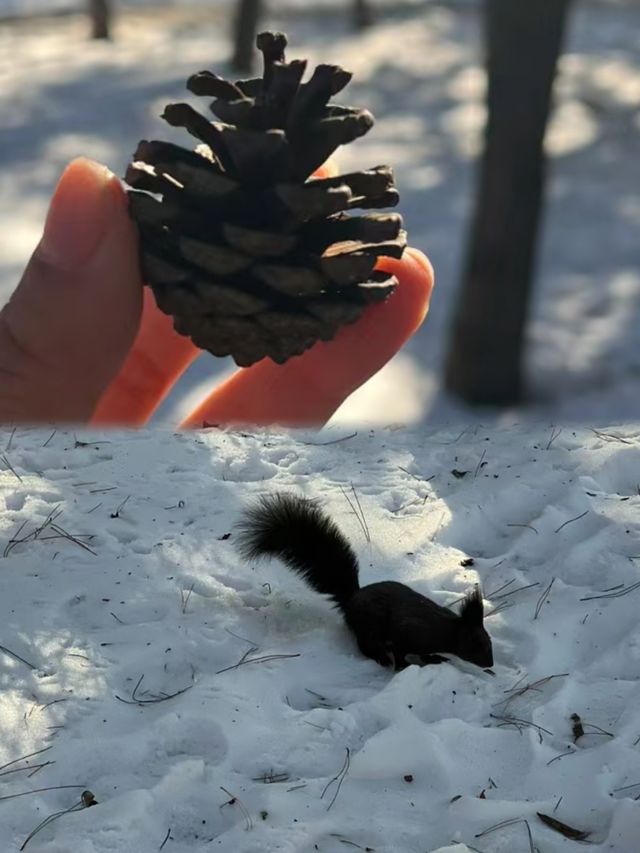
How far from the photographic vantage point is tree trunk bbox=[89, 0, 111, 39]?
9.82 meters

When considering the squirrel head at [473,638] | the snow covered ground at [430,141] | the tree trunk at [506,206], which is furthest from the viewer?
the snow covered ground at [430,141]

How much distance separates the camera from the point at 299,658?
5.56 feet

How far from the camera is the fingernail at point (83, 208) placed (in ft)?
6.00

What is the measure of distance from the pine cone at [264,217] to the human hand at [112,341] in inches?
2.9

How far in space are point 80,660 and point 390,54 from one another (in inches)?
345

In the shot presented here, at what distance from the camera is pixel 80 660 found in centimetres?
164

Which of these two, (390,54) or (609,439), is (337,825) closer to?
(609,439)

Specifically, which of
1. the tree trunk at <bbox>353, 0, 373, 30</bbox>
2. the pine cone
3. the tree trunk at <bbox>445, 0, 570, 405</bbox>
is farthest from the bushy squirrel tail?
the tree trunk at <bbox>353, 0, 373, 30</bbox>

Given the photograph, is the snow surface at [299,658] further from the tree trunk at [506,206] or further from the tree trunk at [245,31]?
the tree trunk at [245,31]

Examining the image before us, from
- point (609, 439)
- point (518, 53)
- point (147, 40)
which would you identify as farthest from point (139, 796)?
point (147, 40)

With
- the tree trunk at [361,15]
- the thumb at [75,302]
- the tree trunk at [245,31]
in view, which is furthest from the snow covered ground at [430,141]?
the thumb at [75,302]

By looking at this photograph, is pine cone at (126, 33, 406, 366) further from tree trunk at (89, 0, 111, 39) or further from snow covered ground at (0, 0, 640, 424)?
tree trunk at (89, 0, 111, 39)

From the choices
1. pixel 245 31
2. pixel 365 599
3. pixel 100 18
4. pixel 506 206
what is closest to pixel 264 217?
pixel 365 599

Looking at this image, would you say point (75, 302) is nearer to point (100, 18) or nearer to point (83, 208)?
point (83, 208)
